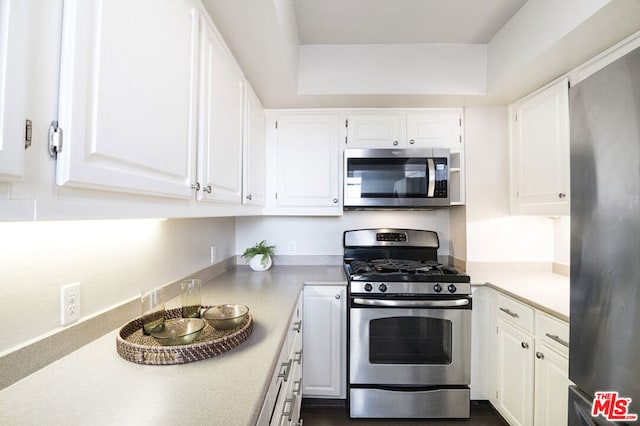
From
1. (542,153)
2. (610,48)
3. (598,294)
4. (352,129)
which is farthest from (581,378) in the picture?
(352,129)

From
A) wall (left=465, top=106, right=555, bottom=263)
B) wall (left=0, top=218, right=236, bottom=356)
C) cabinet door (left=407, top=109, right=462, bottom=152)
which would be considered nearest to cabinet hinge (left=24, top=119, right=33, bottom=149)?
wall (left=0, top=218, right=236, bottom=356)

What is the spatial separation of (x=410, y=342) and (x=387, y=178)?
46.2 inches

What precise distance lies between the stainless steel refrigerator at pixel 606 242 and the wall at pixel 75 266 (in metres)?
1.64

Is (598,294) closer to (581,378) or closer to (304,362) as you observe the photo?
(581,378)

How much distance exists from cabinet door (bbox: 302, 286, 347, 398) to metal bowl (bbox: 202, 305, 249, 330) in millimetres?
876

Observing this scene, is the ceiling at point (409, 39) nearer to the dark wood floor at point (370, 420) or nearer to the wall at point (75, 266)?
the wall at point (75, 266)

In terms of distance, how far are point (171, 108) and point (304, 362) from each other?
1.80 m

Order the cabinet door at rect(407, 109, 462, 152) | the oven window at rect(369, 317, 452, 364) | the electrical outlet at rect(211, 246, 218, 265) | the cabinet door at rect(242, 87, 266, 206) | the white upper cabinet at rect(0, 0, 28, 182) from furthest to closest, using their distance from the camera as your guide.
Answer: the cabinet door at rect(407, 109, 462, 152), the electrical outlet at rect(211, 246, 218, 265), the oven window at rect(369, 317, 452, 364), the cabinet door at rect(242, 87, 266, 206), the white upper cabinet at rect(0, 0, 28, 182)

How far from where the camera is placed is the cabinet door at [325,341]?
196 centimetres

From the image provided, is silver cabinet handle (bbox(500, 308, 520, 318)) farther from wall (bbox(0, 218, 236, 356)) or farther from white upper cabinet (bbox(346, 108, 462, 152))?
wall (bbox(0, 218, 236, 356))

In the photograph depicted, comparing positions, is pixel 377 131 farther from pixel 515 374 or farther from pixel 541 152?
pixel 515 374

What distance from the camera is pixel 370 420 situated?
1.89m

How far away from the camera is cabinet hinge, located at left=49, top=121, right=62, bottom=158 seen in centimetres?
51

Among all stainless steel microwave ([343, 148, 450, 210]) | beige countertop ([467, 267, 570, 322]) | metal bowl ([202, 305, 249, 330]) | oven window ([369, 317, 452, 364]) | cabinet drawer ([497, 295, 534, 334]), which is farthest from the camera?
stainless steel microwave ([343, 148, 450, 210])
